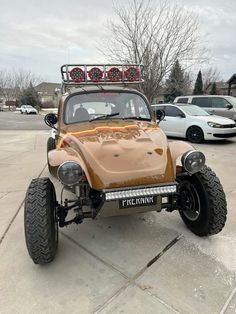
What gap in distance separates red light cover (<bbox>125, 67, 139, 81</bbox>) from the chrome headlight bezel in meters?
2.81

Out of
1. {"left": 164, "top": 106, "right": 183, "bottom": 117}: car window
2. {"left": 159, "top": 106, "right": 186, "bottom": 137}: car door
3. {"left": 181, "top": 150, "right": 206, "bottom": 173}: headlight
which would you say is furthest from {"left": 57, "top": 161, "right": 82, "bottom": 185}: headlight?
{"left": 164, "top": 106, "right": 183, "bottom": 117}: car window

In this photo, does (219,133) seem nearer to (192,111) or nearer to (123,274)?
(192,111)

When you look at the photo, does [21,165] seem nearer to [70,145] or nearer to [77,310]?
[70,145]

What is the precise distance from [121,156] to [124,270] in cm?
114

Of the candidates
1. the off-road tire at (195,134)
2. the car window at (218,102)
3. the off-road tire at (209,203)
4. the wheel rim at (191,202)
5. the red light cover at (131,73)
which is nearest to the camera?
the off-road tire at (209,203)

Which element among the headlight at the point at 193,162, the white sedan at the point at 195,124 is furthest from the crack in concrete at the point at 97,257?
the white sedan at the point at 195,124

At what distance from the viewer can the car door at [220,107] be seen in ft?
42.7

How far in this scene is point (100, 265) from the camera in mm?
2998

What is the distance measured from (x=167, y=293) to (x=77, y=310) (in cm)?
79

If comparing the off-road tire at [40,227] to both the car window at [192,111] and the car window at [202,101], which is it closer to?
the car window at [192,111]

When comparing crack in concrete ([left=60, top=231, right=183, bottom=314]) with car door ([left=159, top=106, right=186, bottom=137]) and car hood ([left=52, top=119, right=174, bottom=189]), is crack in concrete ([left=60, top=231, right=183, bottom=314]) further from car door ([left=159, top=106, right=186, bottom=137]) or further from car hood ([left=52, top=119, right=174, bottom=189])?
car door ([left=159, top=106, right=186, bottom=137])

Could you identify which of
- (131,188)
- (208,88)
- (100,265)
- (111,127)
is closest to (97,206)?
(131,188)

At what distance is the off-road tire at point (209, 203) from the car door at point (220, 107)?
34.7 feet

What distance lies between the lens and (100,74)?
505 centimetres
